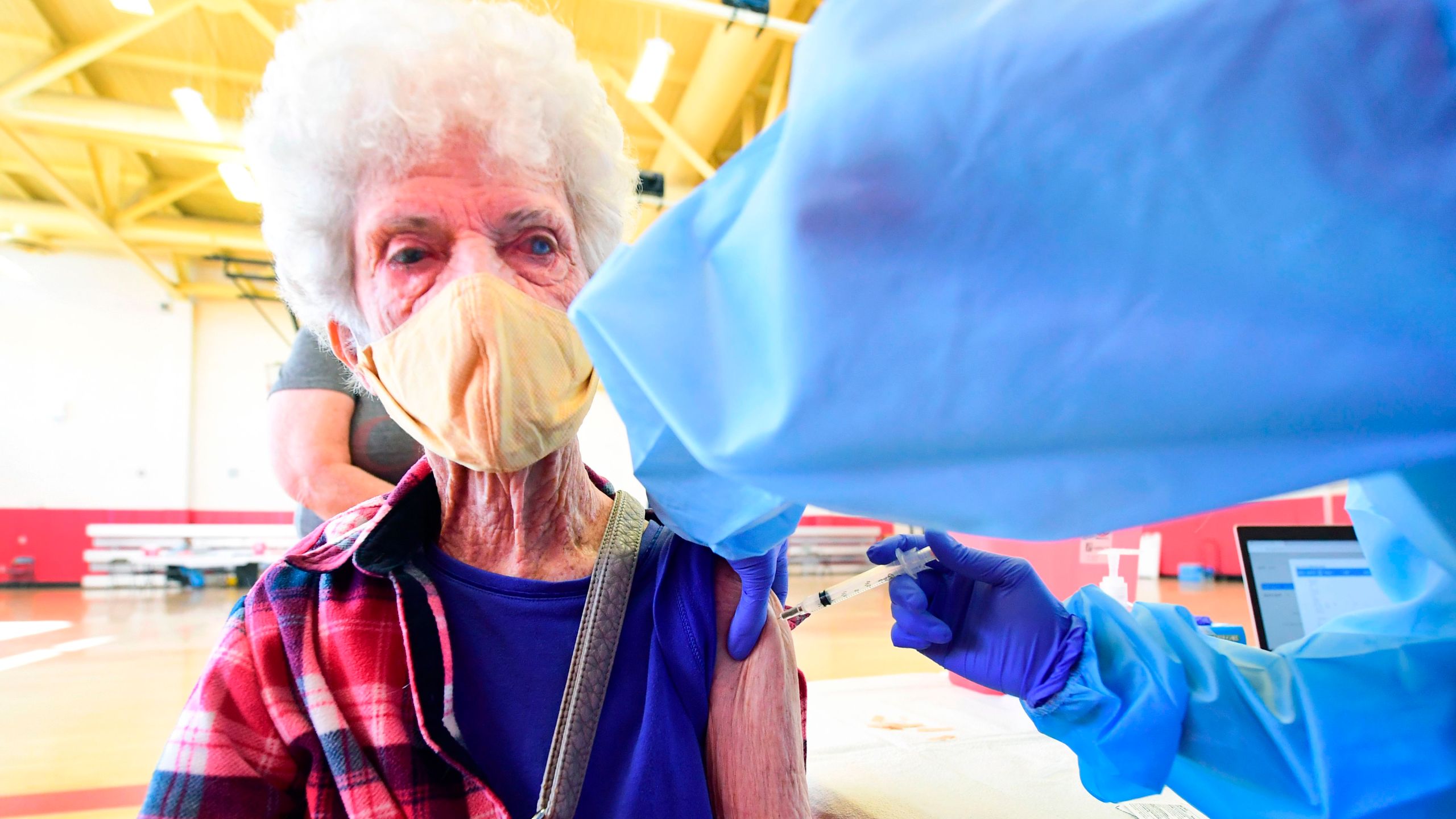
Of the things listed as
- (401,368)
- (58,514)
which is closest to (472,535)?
(401,368)

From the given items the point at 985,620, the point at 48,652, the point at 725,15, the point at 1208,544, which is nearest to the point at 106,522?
the point at 48,652

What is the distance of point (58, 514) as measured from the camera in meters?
9.23

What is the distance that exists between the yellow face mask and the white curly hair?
0.22 metres

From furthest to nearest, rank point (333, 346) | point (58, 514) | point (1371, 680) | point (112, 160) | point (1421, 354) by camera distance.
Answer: point (58, 514) < point (112, 160) < point (333, 346) < point (1371, 680) < point (1421, 354)

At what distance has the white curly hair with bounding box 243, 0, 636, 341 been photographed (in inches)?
39.1

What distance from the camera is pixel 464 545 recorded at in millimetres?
1073

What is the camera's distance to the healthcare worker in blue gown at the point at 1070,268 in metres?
0.46

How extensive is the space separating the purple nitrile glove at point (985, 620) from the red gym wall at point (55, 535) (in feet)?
37.7

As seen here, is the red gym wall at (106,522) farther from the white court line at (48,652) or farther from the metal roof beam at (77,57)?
the metal roof beam at (77,57)

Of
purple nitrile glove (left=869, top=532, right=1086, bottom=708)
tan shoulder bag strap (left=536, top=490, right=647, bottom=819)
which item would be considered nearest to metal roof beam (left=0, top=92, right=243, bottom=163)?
tan shoulder bag strap (left=536, top=490, right=647, bottom=819)

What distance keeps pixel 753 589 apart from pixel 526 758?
1.14 ft

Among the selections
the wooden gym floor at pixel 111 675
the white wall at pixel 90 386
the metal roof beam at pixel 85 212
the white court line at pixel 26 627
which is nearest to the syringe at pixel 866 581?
the wooden gym floor at pixel 111 675

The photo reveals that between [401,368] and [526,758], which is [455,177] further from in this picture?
[526,758]

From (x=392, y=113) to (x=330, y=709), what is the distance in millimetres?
747
